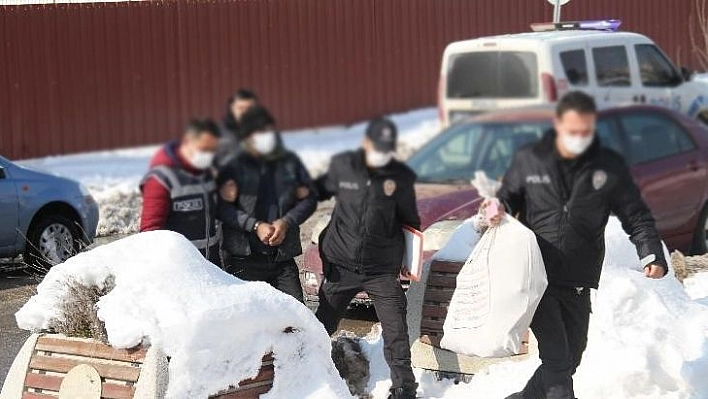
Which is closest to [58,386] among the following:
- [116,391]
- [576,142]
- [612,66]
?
[116,391]

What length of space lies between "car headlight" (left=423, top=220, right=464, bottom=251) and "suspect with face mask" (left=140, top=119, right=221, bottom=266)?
92.7 inches

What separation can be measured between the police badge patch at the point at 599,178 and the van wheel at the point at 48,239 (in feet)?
21.3

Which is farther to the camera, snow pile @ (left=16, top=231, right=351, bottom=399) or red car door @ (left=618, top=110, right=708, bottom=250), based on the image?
red car door @ (left=618, top=110, right=708, bottom=250)

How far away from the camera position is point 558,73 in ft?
43.6

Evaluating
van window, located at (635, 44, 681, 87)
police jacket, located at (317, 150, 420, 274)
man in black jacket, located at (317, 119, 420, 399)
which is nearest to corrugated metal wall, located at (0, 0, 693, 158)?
van window, located at (635, 44, 681, 87)

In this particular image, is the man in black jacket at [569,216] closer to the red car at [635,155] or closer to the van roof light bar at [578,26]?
the red car at [635,155]

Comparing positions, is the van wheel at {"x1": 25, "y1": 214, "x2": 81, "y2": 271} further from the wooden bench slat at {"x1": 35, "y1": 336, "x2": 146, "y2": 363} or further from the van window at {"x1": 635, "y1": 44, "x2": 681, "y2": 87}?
the van window at {"x1": 635, "y1": 44, "x2": 681, "y2": 87}

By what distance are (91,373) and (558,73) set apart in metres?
8.43

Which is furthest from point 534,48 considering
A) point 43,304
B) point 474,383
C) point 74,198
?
point 43,304

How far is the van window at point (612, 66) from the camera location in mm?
14094

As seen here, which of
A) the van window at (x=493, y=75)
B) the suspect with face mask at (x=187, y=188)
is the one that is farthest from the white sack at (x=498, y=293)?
the van window at (x=493, y=75)

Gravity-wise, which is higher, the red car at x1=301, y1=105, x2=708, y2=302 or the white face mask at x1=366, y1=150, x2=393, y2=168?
the white face mask at x1=366, y1=150, x2=393, y2=168

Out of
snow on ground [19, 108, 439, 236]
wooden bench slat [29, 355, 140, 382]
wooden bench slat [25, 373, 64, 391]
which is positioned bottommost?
snow on ground [19, 108, 439, 236]

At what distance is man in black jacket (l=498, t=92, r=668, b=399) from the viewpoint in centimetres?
576
